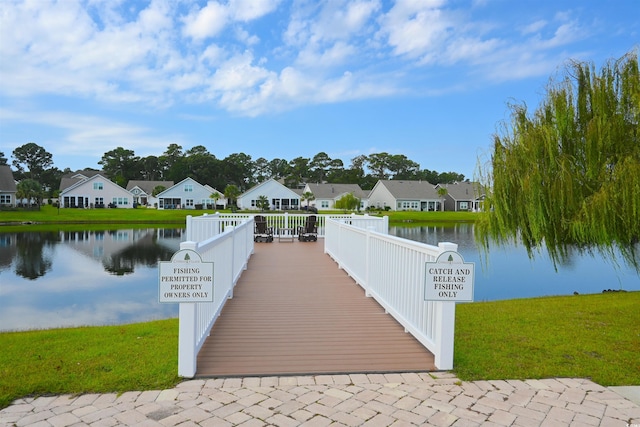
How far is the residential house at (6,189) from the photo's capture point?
4800 centimetres

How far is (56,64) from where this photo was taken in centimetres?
1731

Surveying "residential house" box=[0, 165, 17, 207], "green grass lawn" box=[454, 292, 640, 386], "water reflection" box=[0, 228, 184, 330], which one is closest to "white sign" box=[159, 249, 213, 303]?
"green grass lawn" box=[454, 292, 640, 386]

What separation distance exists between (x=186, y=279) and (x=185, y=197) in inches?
2283

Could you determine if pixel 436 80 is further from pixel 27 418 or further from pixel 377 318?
pixel 27 418

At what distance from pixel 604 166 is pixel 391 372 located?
3455 millimetres

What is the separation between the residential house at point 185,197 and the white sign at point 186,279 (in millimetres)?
56645

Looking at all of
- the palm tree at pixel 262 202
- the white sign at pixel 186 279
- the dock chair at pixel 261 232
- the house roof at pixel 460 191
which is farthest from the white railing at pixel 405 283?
the house roof at pixel 460 191

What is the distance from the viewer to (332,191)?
217 ft

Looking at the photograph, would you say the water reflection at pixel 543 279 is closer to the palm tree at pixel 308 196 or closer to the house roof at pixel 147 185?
the palm tree at pixel 308 196

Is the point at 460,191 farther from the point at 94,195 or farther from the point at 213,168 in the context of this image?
the point at 94,195

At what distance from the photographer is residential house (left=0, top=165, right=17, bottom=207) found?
157 feet

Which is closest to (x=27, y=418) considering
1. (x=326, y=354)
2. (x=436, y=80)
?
(x=326, y=354)

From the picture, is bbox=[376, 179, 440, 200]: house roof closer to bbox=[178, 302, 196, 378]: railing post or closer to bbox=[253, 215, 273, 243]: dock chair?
bbox=[253, 215, 273, 243]: dock chair

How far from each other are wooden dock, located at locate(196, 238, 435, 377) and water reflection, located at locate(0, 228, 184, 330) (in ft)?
12.1
